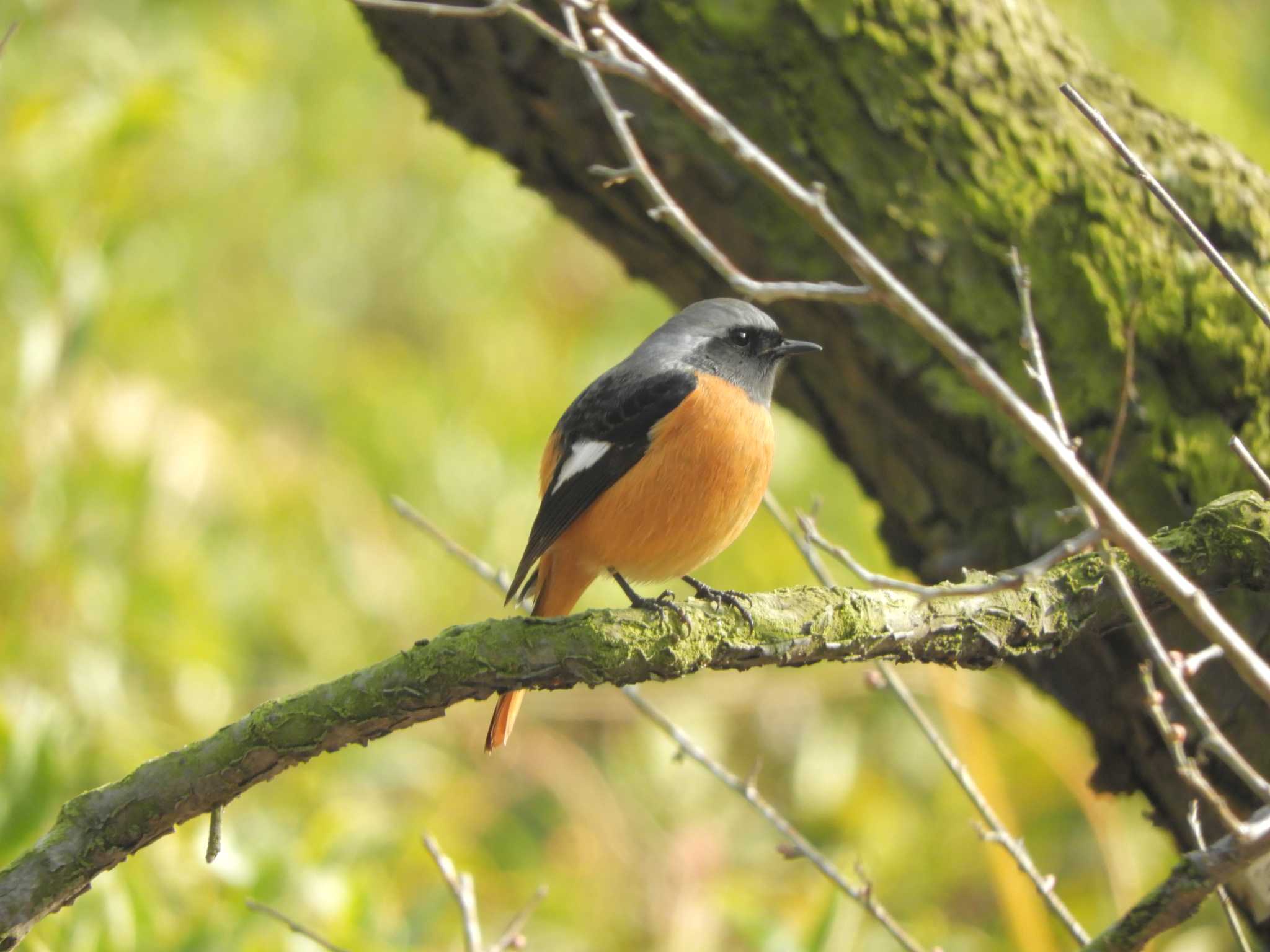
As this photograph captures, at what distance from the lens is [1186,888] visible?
69.0 inches

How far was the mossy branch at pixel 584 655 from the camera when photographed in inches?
86.2

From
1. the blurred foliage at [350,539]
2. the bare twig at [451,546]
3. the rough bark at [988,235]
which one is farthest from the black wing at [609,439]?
the blurred foliage at [350,539]

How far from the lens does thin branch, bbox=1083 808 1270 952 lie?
1656mm

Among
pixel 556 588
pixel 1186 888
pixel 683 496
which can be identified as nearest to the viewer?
pixel 1186 888

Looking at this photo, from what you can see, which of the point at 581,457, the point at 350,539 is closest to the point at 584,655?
the point at 581,457

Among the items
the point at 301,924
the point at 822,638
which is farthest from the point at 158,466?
the point at 822,638

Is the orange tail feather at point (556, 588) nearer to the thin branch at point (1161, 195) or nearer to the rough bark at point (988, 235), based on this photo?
the rough bark at point (988, 235)

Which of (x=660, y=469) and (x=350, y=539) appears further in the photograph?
(x=350, y=539)

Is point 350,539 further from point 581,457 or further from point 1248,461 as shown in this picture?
point 1248,461

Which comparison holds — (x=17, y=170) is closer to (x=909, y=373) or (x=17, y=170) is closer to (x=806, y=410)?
(x=806, y=410)

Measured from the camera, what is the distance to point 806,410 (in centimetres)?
365

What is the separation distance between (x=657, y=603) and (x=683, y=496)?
2.52 ft

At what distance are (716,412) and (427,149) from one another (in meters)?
6.11

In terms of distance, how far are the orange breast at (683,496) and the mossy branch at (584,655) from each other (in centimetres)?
88
